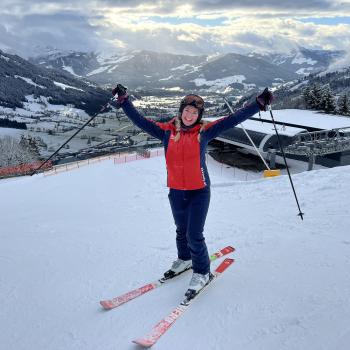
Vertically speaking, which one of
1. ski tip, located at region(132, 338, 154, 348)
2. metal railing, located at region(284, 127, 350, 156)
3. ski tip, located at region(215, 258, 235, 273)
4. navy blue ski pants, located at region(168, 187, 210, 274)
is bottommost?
metal railing, located at region(284, 127, 350, 156)

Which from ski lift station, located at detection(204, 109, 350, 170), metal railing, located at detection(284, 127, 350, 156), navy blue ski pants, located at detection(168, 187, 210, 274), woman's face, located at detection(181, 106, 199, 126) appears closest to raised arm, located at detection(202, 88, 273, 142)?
woman's face, located at detection(181, 106, 199, 126)

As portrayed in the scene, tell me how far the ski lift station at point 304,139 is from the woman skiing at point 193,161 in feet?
104

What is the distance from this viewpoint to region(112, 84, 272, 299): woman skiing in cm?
493

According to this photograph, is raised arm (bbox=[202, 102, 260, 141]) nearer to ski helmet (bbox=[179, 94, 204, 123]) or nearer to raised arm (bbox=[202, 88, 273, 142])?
raised arm (bbox=[202, 88, 273, 142])

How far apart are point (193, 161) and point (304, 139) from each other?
3884cm

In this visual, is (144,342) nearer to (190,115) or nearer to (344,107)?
(190,115)

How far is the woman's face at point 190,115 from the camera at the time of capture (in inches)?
193

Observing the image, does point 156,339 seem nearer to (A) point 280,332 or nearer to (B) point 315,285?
(A) point 280,332

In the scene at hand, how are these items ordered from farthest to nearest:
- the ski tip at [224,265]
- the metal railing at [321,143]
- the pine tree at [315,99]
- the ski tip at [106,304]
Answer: the pine tree at [315,99]
the metal railing at [321,143]
the ski tip at [224,265]
the ski tip at [106,304]

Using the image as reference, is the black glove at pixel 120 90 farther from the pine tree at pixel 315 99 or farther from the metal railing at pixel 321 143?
the pine tree at pixel 315 99

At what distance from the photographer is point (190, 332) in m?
4.05

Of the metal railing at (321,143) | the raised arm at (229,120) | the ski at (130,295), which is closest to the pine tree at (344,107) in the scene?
the metal railing at (321,143)

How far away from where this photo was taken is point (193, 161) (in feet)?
16.2

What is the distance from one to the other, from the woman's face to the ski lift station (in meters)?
32.0
